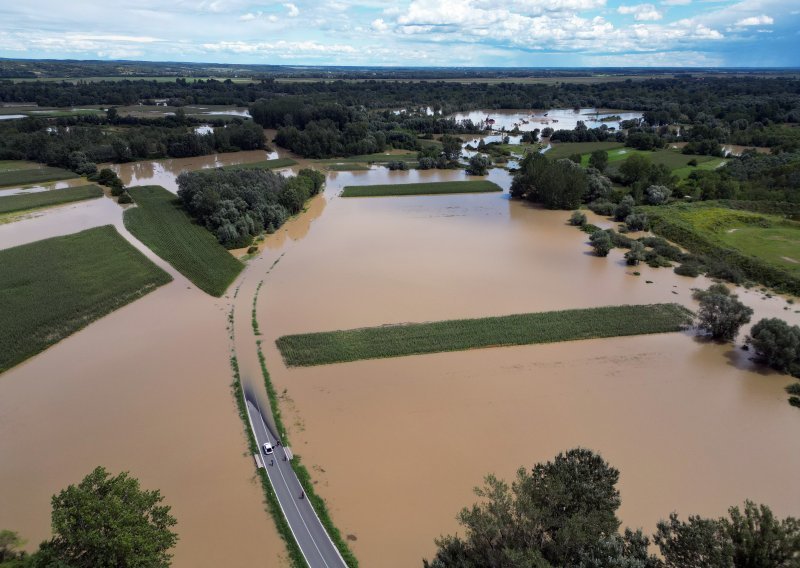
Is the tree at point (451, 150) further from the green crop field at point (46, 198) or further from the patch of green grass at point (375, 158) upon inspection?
the green crop field at point (46, 198)

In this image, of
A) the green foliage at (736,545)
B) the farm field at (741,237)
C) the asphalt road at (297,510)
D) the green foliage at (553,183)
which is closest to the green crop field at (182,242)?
the asphalt road at (297,510)

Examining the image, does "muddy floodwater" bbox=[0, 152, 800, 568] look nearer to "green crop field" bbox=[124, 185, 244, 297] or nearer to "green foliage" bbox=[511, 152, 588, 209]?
"green crop field" bbox=[124, 185, 244, 297]

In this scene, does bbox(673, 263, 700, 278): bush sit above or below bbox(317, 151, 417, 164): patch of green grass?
below

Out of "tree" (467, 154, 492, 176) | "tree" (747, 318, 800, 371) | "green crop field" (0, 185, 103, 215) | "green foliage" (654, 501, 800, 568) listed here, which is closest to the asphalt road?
"green foliage" (654, 501, 800, 568)

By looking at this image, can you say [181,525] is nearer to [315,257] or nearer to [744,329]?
[315,257]

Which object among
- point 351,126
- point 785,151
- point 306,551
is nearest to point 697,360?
point 306,551
